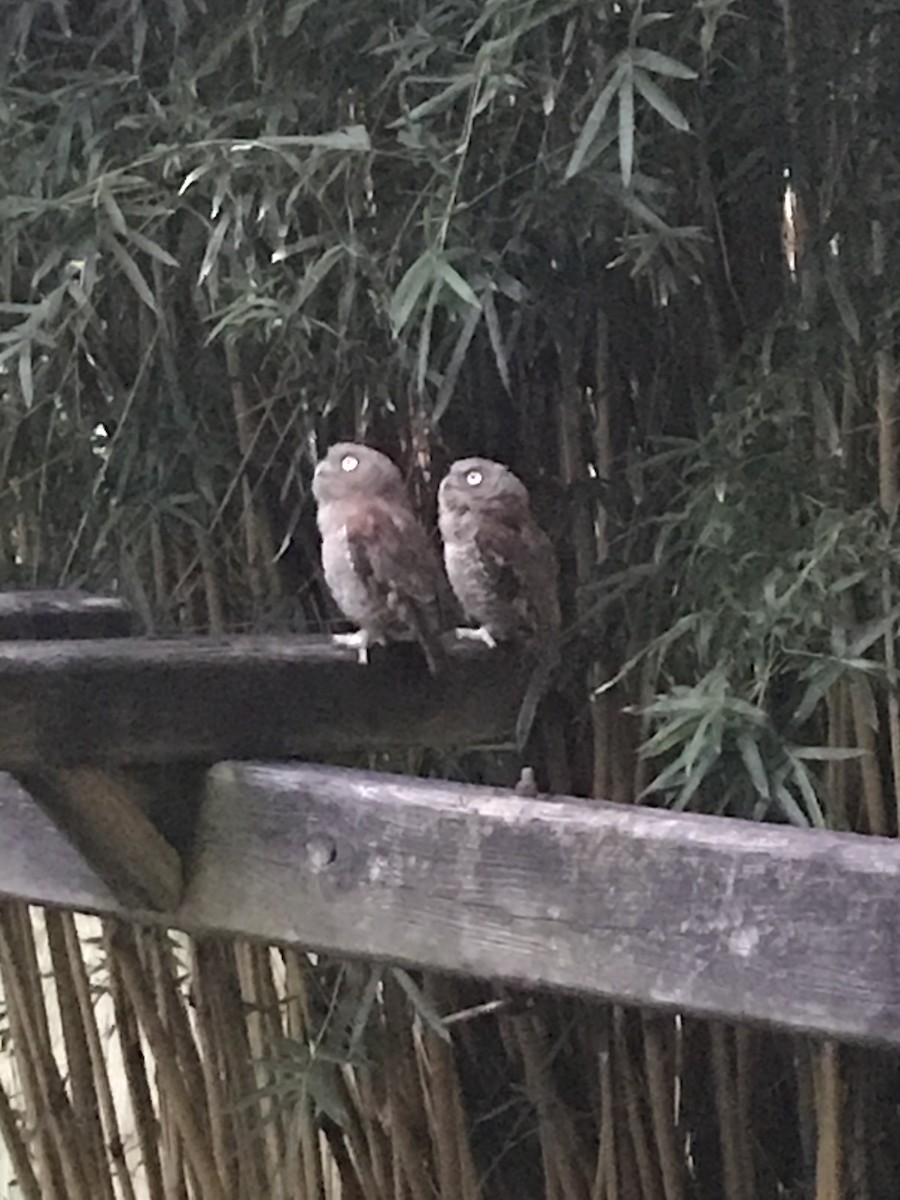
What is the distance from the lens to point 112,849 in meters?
1.07

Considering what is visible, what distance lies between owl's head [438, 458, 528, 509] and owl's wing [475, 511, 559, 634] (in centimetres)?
1

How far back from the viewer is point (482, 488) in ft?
3.70

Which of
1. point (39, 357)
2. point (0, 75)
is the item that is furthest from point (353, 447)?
point (0, 75)

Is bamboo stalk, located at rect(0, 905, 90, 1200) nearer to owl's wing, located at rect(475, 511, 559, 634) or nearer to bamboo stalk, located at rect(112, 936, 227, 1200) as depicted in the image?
bamboo stalk, located at rect(112, 936, 227, 1200)

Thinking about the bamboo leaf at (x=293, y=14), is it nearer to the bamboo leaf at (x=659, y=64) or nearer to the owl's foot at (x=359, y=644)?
the bamboo leaf at (x=659, y=64)

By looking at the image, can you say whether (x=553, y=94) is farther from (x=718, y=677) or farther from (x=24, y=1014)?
(x=24, y=1014)

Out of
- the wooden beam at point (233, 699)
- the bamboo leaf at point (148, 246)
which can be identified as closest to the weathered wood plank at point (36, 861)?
the wooden beam at point (233, 699)

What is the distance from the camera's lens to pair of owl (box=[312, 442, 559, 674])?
110 cm

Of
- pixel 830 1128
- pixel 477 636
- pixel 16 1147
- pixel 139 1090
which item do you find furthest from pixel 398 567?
pixel 16 1147

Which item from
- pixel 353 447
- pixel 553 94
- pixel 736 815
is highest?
pixel 553 94

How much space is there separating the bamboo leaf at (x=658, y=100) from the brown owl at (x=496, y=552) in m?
0.26

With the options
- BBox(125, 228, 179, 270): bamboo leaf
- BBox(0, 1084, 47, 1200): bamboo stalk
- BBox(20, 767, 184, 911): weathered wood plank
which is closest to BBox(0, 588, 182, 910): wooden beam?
BBox(20, 767, 184, 911): weathered wood plank

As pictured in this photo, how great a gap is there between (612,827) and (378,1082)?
0.66 m

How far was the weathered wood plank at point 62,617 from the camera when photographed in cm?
118
